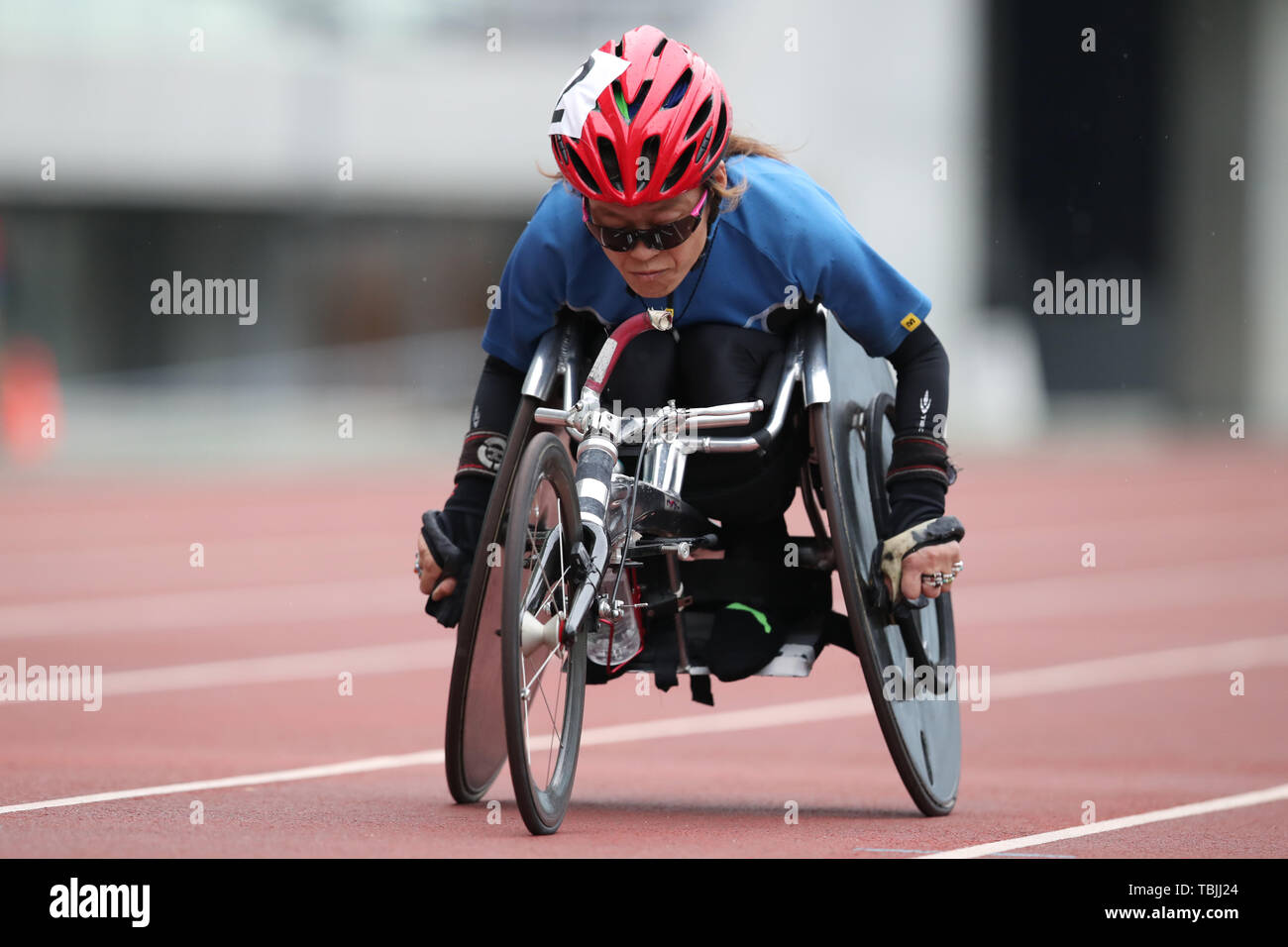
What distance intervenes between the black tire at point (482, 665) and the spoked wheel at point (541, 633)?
0.44 feet

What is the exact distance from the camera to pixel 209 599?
14250mm

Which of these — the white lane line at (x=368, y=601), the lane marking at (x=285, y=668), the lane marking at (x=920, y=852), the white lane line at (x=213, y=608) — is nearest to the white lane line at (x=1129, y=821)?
the lane marking at (x=920, y=852)

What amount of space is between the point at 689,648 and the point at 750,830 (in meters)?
0.65

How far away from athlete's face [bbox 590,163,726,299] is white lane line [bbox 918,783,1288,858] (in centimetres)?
173

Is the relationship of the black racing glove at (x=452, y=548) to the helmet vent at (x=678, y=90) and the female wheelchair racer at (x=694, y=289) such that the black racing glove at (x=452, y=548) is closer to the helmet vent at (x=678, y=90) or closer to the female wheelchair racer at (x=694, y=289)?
the female wheelchair racer at (x=694, y=289)

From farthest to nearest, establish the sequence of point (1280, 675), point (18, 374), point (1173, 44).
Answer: point (1173, 44)
point (18, 374)
point (1280, 675)

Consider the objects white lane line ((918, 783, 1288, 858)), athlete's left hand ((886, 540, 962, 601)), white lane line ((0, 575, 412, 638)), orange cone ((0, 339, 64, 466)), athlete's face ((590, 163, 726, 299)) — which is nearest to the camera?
white lane line ((918, 783, 1288, 858))

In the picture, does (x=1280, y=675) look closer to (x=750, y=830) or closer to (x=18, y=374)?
(x=750, y=830)

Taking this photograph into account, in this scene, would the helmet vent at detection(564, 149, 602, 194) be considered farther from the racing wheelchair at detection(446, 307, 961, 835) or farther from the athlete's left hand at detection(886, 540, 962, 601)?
the athlete's left hand at detection(886, 540, 962, 601)

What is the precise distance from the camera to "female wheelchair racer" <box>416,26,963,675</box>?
543 cm

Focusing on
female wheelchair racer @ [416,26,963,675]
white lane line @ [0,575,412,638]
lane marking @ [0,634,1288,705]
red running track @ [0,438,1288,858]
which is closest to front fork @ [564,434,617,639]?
female wheelchair racer @ [416,26,963,675]

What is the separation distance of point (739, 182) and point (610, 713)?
452 centimetres

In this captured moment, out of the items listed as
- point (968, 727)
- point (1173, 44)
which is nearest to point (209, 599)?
point (968, 727)

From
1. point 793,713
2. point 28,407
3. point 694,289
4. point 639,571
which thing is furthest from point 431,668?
point 28,407
